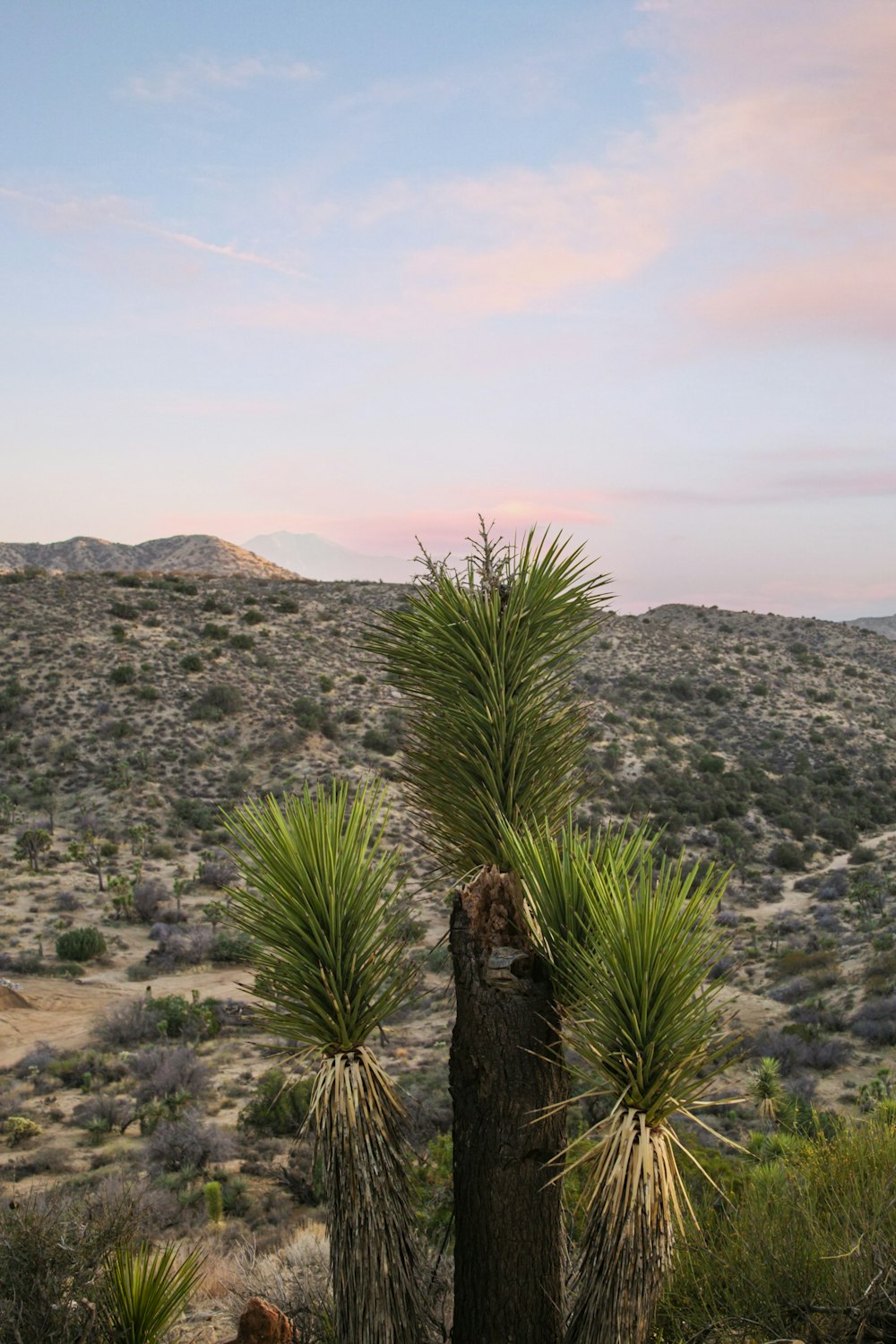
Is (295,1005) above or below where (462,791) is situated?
below

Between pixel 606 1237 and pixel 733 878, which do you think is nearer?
pixel 606 1237

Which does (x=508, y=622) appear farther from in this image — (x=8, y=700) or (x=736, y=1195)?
(x=8, y=700)

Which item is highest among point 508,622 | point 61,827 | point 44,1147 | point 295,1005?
point 508,622

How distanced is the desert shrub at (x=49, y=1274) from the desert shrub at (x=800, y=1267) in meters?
3.11

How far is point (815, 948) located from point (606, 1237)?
18820 mm

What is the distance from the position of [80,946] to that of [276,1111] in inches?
333

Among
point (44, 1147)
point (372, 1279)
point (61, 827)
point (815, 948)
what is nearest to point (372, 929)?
point (372, 1279)

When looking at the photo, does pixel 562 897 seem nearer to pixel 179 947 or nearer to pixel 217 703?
pixel 179 947

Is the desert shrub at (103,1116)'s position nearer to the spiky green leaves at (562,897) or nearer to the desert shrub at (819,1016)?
the spiky green leaves at (562,897)

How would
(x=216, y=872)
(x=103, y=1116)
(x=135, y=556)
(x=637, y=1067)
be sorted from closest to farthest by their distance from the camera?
1. (x=637, y=1067)
2. (x=103, y=1116)
3. (x=216, y=872)
4. (x=135, y=556)

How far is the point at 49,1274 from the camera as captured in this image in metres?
4.72

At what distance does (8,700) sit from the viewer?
99.9ft

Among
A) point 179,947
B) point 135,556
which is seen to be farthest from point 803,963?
point 135,556

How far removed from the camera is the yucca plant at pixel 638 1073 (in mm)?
3484
